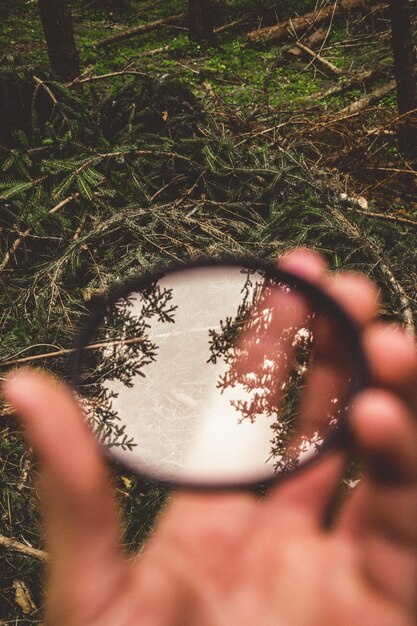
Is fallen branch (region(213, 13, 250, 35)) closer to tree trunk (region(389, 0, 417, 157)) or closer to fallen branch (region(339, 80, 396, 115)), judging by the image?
fallen branch (region(339, 80, 396, 115))

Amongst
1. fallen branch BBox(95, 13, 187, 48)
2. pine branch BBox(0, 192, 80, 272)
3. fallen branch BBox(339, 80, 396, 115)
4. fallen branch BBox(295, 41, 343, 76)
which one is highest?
fallen branch BBox(95, 13, 187, 48)

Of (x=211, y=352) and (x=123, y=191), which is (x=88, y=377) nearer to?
(x=211, y=352)

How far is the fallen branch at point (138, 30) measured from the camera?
1150 centimetres

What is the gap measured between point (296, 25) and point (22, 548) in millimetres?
11942

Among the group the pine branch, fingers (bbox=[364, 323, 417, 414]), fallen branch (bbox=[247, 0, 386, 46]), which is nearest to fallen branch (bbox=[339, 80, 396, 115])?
fallen branch (bbox=[247, 0, 386, 46])

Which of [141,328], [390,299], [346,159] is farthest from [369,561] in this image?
[346,159]

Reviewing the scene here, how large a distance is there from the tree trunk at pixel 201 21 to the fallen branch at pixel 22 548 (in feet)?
39.7

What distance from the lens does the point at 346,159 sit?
464 cm

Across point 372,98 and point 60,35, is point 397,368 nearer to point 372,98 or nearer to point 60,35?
point 60,35

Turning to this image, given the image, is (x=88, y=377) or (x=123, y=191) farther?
(x=123, y=191)

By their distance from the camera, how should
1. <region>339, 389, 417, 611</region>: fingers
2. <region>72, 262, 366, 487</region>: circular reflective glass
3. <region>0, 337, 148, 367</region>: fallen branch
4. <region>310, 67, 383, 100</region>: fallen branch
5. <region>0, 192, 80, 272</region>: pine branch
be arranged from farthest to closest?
<region>310, 67, 383, 100</region>: fallen branch < <region>0, 192, 80, 272</region>: pine branch < <region>0, 337, 148, 367</region>: fallen branch < <region>72, 262, 366, 487</region>: circular reflective glass < <region>339, 389, 417, 611</region>: fingers

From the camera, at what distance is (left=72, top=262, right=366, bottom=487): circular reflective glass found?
5.14ft

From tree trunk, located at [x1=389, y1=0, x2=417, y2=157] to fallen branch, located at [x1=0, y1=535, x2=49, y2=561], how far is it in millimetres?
4966

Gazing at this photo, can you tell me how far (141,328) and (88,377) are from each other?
0.97 ft
